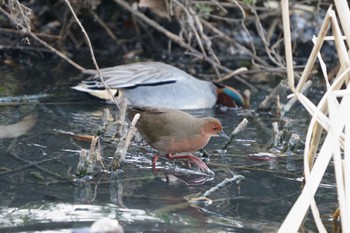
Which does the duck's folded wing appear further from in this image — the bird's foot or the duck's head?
the bird's foot

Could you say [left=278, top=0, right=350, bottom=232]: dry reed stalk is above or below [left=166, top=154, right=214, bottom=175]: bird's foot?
above

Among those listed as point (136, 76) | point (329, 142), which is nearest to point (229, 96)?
point (136, 76)

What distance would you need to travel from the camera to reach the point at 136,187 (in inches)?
203

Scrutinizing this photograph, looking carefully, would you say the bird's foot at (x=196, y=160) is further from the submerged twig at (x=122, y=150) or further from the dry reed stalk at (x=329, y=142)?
the dry reed stalk at (x=329, y=142)

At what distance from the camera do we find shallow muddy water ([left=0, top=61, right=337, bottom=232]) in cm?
451

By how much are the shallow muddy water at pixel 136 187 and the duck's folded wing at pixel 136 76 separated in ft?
3.14

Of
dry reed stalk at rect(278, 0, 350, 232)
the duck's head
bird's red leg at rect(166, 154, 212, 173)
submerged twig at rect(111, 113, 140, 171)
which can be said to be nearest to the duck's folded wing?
the duck's head

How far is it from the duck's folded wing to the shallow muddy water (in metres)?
0.96

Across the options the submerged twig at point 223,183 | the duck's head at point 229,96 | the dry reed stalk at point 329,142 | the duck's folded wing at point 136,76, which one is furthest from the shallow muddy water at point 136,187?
the duck's head at point 229,96

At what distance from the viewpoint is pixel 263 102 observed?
26.0 feet

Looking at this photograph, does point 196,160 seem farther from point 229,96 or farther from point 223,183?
point 229,96

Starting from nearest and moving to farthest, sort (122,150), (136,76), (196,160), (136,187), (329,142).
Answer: (329,142)
(136,187)
(122,150)
(196,160)
(136,76)

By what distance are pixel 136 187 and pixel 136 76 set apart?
3.05m

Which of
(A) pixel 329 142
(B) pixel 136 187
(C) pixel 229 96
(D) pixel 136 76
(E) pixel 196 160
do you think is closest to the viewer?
(A) pixel 329 142
